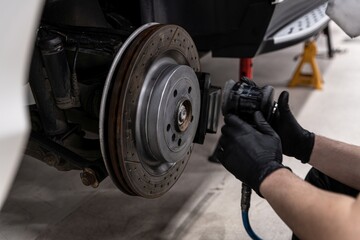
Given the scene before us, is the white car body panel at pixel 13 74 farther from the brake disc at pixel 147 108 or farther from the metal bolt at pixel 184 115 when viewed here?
the metal bolt at pixel 184 115

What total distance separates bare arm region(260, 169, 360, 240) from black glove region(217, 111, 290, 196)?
25 mm

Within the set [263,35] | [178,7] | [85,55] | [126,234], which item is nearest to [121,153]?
[85,55]

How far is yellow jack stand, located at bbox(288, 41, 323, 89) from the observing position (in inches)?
88.4

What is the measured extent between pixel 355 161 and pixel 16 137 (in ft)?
2.40

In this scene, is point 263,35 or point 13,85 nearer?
point 13,85

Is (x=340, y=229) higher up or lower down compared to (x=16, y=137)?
lower down

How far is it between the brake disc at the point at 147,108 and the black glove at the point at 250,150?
0.14 meters

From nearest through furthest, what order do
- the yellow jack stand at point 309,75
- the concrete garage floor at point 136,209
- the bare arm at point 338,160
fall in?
the bare arm at point 338,160 < the concrete garage floor at point 136,209 < the yellow jack stand at point 309,75

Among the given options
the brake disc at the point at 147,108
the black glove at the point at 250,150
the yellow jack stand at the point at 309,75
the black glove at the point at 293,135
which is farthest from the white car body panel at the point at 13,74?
the yellow jack stand at the point at 309,75

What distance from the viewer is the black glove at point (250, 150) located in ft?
2.57

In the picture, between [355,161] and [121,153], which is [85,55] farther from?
[355,161]

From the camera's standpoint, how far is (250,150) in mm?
798

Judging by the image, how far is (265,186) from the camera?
76cm

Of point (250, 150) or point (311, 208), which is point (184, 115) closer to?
point (250, 150)
